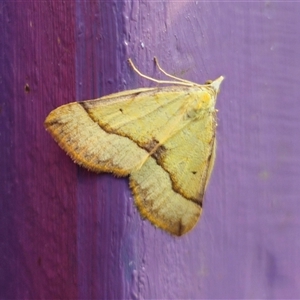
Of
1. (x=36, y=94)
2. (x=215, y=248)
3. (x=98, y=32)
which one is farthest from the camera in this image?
(x=215, y=248)

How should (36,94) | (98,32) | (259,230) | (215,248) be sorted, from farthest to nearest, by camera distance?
(259,230)
(215,248)
(36,94)
(98,32)

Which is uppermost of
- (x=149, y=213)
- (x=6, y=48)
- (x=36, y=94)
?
(x=6, y=48)

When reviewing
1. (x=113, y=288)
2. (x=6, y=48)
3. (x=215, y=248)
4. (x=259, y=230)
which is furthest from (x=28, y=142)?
(x=259, y=230)

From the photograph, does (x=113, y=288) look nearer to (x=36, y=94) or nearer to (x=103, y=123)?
(x=103, y=123)
